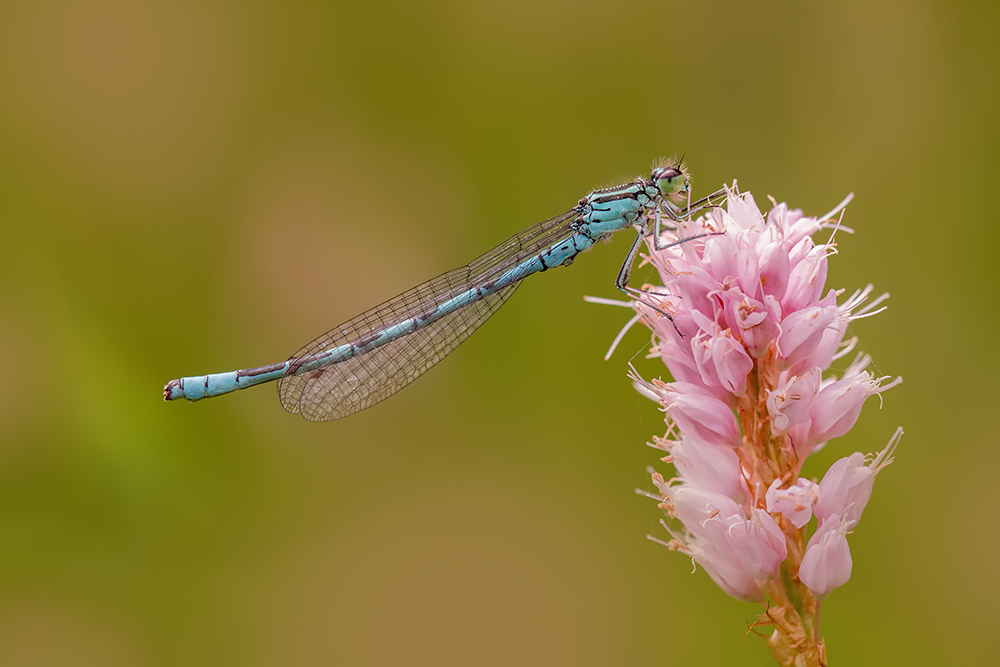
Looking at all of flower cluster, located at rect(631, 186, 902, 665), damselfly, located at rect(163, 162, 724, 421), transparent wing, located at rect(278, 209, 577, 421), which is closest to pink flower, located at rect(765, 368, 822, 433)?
flower cluster, located at rect(631, 186, 902, 665)

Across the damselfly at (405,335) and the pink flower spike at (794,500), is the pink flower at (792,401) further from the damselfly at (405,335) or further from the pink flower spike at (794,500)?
the damselfly at (405,335)

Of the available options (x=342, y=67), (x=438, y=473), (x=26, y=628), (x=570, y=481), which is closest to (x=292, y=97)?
(x=342, y=67)

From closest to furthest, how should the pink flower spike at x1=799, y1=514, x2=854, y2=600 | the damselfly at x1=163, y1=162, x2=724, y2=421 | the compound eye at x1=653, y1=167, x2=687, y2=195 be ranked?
the pink flower spike at x1=799, y1=514, x2=854, y2=600 → the compound eye at x1=653, y1=167, x2=687, y2=195 → the damselfly at x1=163, y1=162, x2=724, y2=421

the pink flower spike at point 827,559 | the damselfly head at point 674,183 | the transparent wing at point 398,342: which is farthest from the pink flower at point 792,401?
the transparent wing at point 398,342

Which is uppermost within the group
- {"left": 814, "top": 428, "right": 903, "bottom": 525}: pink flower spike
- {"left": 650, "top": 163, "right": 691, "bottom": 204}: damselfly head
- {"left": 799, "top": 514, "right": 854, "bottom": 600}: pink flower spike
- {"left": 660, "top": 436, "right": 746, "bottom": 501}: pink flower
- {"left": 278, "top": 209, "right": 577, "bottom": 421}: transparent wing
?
{"left": 278, "top": 209, "right": 577, "bottom": 421}: transparent wing

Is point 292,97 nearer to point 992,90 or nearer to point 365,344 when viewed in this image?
point 365,344

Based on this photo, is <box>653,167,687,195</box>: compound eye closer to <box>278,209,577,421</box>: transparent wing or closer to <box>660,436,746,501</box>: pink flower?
<box>278,209,577,421</box>: transparent wing

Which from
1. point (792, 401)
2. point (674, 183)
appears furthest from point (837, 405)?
point (674, 183)

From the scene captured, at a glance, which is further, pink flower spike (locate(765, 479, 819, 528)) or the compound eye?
the compound eye
